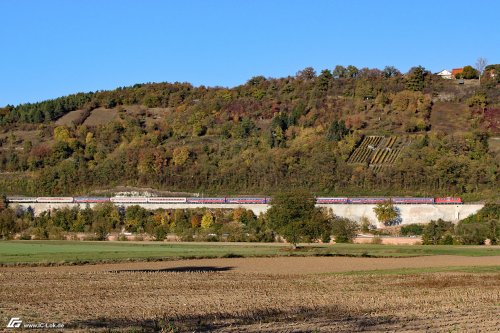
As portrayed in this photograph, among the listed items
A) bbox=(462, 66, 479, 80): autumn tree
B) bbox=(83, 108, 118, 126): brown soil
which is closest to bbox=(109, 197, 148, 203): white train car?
bbox=(83, 108, 118, 126): brown soil

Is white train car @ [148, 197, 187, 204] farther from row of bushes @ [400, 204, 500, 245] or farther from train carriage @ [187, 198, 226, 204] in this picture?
row of bushes @ [400, 204, 500, 245]

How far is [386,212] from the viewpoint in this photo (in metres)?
93.2

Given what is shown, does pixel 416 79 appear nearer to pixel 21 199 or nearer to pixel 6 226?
pixel 21 199

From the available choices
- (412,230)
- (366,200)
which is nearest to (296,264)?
(412,230)

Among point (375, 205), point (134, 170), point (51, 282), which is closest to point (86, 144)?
point (134, 170)

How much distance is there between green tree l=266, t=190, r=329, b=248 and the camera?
63941 millimetres

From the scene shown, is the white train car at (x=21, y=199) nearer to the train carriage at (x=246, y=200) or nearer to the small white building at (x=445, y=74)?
the train carriage at (x=246, y=200)

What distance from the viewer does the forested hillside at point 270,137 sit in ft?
371

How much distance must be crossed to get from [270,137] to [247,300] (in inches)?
4134

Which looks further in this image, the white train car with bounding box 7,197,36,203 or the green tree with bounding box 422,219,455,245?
the white train car with bounding box 7,197,36,203

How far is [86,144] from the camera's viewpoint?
145 m

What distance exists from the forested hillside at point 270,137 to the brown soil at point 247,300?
70.7 meters

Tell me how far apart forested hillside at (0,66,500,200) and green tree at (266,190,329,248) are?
145ft

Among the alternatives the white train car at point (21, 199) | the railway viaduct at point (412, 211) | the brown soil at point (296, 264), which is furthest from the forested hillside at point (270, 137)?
the brown soil at point (296, 264)
